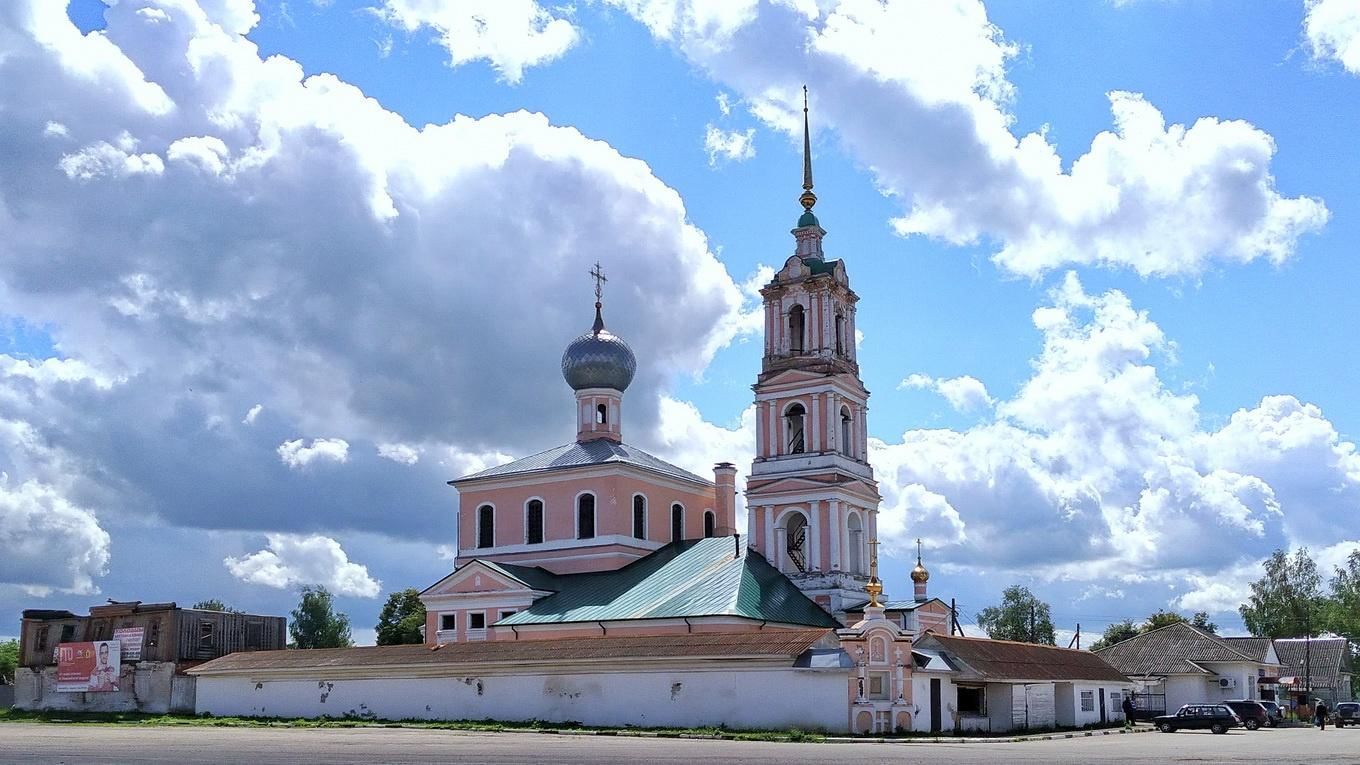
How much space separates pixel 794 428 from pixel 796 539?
3921 millimetres

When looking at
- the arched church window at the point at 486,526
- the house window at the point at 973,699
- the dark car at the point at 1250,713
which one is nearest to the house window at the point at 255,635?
the arched church window at the point at 486,526

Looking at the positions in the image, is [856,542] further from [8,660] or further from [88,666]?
[8,660]

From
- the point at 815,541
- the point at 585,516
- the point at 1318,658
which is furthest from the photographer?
the point at 1318,658

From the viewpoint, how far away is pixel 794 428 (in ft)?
158

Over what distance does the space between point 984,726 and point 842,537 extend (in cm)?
960

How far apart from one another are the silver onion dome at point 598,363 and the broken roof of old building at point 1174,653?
22.9 metres

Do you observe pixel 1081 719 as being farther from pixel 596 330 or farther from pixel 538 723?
pixel 596 330

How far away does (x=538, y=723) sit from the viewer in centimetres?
3672

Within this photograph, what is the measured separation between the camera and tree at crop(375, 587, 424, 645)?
73312 millimetres

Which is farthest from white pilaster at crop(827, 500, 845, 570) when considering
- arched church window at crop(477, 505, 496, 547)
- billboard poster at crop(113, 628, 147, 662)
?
billboard poster at crop(113, 628, 147, 662)

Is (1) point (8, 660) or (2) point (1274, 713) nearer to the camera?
(2) point (1274, 713)

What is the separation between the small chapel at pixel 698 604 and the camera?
34625mm

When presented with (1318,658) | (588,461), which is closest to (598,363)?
(588,461)

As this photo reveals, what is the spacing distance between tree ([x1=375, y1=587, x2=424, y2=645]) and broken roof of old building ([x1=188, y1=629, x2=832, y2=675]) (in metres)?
27.0
